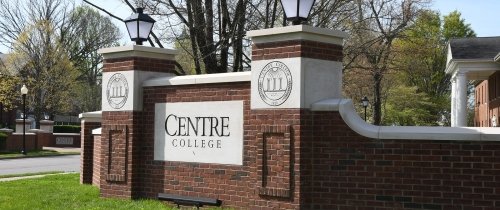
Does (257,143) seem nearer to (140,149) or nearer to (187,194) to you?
(187,194)

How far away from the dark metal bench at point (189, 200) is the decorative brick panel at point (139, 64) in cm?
226

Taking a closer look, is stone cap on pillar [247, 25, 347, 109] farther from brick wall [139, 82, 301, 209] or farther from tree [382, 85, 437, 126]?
tree [382, 85, 437, 126]

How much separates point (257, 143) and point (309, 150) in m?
0.78

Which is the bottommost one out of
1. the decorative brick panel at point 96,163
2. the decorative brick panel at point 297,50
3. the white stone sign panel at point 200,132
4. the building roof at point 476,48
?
the decorative brick panel at point 96,163

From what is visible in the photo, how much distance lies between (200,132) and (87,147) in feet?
17.6

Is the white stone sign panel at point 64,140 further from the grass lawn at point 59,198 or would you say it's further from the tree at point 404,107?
the grass lawn at point 59,198

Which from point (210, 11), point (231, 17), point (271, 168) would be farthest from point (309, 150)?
point (231, 17)

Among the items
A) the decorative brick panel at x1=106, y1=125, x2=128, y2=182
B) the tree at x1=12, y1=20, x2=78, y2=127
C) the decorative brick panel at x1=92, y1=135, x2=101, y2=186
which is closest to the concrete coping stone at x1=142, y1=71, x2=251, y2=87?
the decorative brick panel at x1=106, y1=125, x2=128, y2=182

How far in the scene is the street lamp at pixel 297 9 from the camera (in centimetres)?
813

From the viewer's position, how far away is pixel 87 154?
14.0 metres

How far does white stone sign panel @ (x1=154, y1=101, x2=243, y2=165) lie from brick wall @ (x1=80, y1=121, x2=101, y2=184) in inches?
168

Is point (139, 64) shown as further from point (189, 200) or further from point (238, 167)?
point (238, 167)

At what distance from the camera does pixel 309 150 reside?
7.92 m

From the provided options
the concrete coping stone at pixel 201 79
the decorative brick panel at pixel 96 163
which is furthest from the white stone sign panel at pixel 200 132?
the decorative brick panel at pixel 96 163
